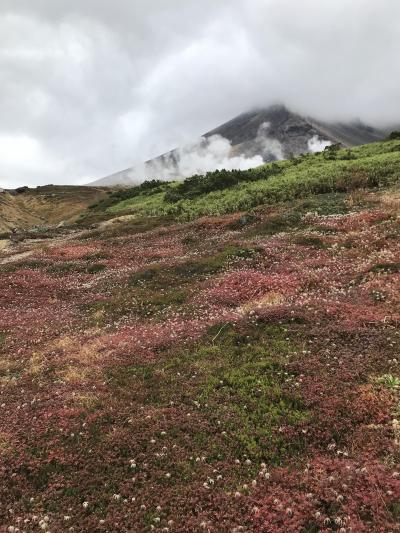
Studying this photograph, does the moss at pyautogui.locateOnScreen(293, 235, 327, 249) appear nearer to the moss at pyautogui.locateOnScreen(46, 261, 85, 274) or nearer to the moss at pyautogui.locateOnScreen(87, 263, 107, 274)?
the moss at pyautogui.locateOnScreen(87, 263, 107, 274)

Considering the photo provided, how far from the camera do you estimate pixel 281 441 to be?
11.3 meters

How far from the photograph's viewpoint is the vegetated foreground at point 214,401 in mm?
9656

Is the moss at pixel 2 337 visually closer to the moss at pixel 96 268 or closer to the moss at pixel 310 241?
the moss at pixel 96 268

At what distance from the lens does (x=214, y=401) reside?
13.2 meters

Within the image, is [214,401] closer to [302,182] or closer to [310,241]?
[310,241]

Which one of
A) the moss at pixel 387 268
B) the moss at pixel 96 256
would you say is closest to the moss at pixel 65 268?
the moss at pixel 96 256

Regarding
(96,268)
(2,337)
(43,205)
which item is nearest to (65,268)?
(96,268)

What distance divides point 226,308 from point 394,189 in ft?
85.5

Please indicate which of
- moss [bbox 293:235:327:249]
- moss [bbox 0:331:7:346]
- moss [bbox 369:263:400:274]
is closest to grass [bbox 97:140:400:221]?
moss [bbox 293:235:327:249]

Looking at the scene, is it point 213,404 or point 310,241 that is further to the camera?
point 310,241

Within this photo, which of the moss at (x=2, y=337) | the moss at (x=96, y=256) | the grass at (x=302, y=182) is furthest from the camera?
the grass at (x=302, y=182)

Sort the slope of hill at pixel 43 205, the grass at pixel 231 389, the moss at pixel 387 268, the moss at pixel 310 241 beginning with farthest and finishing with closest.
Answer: the slope of hill at pixel 43 205 → the moss at pixel 310 241 → the moss at pixel 387 268 → the grass at pixel 231 389

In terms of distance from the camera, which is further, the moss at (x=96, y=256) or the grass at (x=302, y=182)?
the grass at (x=302, y=182)

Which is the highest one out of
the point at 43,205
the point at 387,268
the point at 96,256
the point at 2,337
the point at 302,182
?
the point at 43,205
